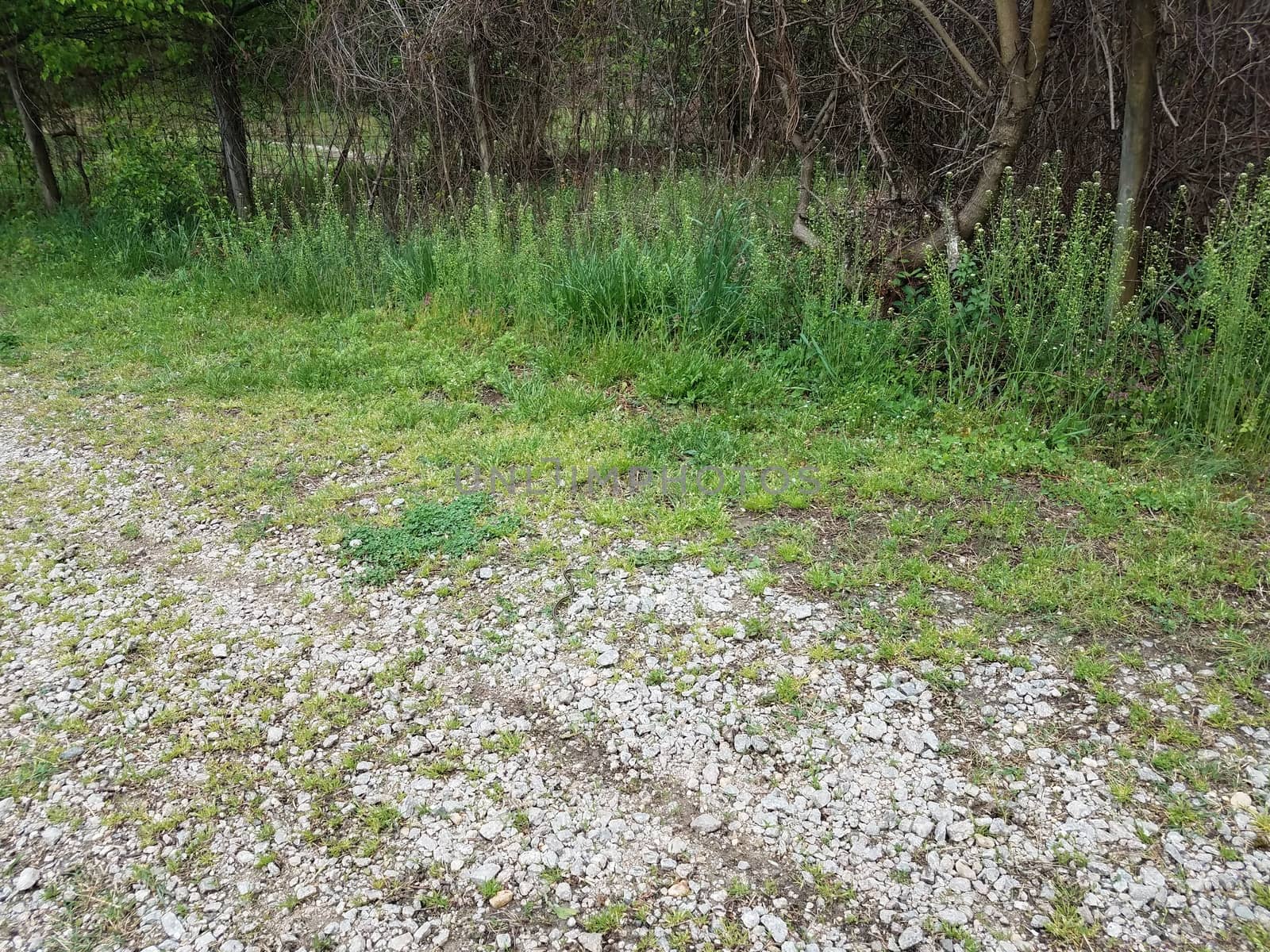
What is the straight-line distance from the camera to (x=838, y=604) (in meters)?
3.38

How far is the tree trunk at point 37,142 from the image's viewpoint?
9.53 metres

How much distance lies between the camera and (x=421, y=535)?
3951 mm

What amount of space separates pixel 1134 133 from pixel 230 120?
8.17 m

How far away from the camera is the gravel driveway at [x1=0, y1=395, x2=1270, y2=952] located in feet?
7.50

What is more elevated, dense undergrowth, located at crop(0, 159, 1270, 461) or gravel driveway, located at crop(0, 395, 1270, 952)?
dense undergrowth, located at crop(0, 159, 1270, 461)

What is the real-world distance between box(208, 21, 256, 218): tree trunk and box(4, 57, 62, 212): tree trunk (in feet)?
9.13

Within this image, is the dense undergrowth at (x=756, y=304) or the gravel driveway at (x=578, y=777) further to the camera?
the dense undergrowth at (x=756, y=304)

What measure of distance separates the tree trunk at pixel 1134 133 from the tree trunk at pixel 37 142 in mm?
10893

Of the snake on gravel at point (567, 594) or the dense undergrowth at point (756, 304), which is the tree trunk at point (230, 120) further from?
the snake on gravel at point (567, 594)

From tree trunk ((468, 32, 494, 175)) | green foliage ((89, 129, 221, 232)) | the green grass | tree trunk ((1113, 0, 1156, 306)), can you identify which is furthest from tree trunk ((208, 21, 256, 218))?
tree trunk ((1113, 0, 1156, 306))

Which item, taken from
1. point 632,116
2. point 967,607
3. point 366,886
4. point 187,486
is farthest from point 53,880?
point 632,116

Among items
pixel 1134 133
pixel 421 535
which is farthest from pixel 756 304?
pixel 421 535

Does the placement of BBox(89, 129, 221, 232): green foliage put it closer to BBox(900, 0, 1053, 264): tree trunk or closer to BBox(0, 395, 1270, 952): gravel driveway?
BBox(0, 395, 1270, 952): gravel driveway

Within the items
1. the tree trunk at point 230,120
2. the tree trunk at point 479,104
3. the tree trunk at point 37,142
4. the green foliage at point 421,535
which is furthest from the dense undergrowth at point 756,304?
the tree trunk at point 37,142
